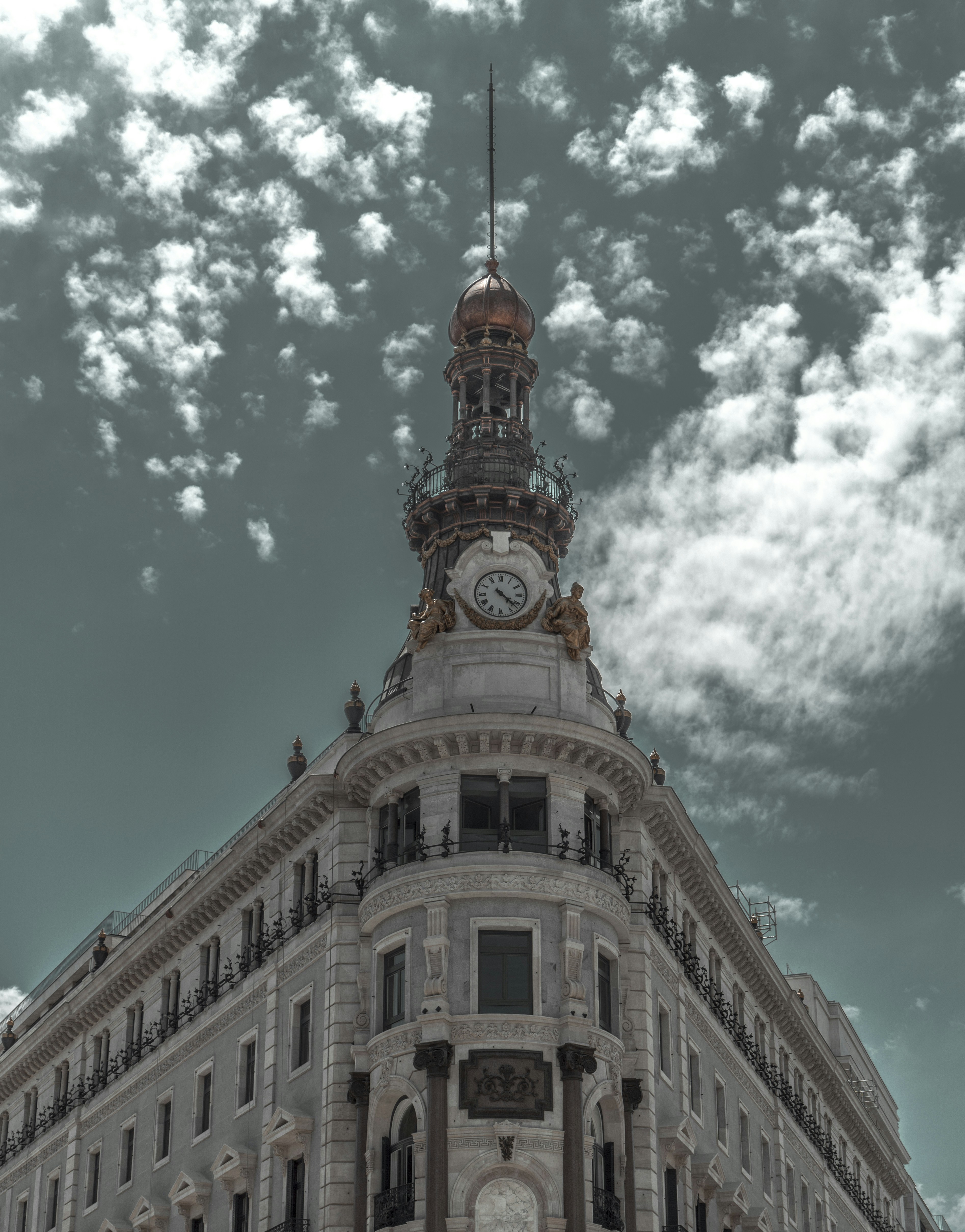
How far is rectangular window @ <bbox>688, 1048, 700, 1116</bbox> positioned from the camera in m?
63.1

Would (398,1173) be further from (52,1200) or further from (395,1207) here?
(52,1200)

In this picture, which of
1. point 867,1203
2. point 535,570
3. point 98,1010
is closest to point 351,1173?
point 535,570

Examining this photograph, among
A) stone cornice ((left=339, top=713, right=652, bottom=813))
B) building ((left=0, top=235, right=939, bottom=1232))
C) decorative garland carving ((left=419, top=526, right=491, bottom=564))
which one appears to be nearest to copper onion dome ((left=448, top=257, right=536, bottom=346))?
building ((left=0, top=235, right=939, bottom=1232))

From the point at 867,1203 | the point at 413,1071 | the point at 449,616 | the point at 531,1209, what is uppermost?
the point at 449,616

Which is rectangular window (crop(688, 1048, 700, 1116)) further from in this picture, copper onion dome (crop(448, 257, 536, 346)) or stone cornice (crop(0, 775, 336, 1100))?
copper onion dome (crop(448, 257, 536, 346))

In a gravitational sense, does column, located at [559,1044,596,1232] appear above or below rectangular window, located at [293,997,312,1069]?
below

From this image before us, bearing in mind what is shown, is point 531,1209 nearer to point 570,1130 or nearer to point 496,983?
point 570,1130

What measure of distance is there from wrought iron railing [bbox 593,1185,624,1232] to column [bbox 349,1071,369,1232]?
22.6 feet

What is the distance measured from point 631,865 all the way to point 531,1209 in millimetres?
14076

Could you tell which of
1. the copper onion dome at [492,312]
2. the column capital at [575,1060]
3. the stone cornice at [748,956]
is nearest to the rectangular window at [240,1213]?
the column capital at [575,1060]

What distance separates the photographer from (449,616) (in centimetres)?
6147

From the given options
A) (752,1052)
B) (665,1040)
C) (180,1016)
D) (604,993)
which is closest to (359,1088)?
(604,993)

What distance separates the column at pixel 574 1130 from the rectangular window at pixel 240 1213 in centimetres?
1213

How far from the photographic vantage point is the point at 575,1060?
173 ft
